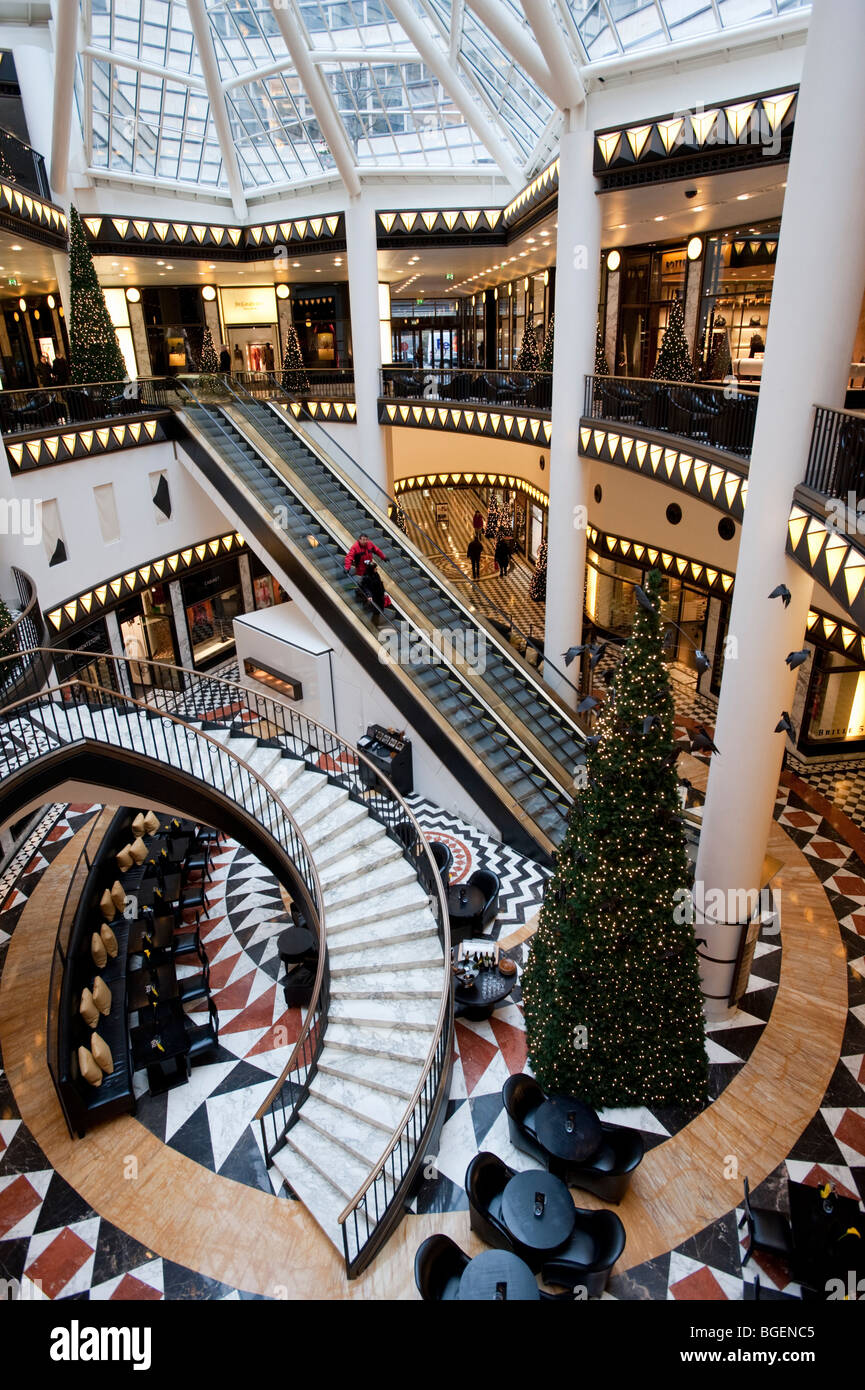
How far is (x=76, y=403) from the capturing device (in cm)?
1468

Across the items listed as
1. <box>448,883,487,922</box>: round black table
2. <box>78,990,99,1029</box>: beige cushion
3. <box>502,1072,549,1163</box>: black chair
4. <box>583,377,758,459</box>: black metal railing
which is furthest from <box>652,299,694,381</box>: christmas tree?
<box>78,990,99,1029</box>: beige cushion

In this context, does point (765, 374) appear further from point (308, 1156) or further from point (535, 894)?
point (308, 1156)

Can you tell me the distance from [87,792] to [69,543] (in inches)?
250

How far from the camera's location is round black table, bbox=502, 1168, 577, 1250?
5664 mm

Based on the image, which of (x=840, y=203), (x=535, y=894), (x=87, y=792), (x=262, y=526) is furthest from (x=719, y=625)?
(x=87, y=792)

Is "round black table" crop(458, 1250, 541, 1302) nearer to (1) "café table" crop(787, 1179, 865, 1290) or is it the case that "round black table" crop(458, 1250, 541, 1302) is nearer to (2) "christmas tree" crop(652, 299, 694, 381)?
(1) "café table" crop(787, 1179, 865, 1290)

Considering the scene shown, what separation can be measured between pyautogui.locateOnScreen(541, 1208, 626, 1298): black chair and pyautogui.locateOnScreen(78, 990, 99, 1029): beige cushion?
216 inches

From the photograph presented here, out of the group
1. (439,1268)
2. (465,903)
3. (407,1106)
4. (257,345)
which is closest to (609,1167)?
(439,1268)

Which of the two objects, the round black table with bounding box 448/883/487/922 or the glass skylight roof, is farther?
the glass skylight roof

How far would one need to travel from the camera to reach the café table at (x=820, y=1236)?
18.6 feet

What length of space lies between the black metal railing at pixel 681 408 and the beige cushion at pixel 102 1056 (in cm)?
943

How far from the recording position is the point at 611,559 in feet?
55.7

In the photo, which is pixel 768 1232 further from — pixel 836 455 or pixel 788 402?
pixel 788 402

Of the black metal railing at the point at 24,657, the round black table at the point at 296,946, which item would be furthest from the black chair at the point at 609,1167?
the black metal railing at the point at 24,657
